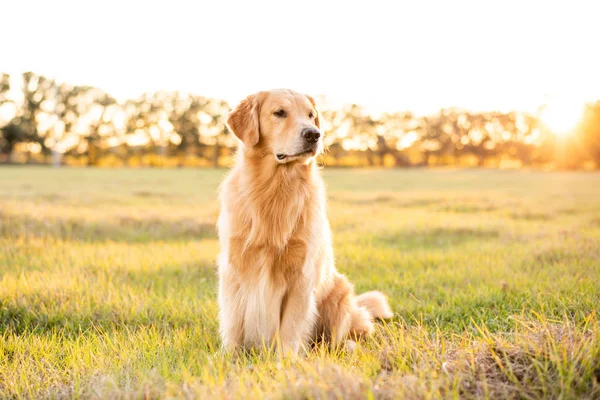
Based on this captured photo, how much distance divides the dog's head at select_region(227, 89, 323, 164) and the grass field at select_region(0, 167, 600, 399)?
144cm

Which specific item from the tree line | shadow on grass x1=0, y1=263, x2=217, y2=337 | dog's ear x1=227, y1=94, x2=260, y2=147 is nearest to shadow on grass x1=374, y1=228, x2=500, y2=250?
shadow on grass x1=0, y1=263, x2=217, y2=337

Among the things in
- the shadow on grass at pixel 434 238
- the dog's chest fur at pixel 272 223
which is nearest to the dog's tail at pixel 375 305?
the dog's chest fur at pixel 272 223

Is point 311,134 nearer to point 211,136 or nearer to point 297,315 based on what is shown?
point 297,315

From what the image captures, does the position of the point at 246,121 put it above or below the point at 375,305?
above

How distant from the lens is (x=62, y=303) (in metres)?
4.30

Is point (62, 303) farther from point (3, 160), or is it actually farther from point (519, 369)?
point (3, 160)

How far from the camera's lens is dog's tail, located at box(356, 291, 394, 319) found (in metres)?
4.05

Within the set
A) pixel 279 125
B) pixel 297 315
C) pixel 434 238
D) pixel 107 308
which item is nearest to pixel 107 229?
pixel 107 308

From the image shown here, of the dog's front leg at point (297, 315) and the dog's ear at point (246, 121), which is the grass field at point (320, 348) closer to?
the dog's front leg at point (297, 315)

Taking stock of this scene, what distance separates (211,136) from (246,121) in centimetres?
5611

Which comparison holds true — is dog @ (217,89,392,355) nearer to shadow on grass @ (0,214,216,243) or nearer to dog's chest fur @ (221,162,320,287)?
dog's chest fur @ (221,162,320,287)

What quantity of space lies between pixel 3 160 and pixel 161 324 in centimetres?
5795

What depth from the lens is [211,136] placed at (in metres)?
58.5

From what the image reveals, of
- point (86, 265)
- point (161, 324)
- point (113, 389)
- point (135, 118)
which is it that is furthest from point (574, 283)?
point (135, 118)
